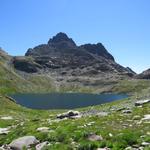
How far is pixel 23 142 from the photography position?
2531cm

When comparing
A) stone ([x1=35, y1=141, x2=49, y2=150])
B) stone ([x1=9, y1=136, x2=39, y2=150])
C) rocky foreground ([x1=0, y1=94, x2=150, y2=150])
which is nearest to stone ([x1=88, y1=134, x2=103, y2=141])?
rocky foreground ([x1=0, y1=94, x2=150, y2=150])

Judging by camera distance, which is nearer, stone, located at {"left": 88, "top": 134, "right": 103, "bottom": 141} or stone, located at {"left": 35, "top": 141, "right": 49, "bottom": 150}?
stone, located at {"left": 88, "top": 134, "right": 103, "bottom": 141}

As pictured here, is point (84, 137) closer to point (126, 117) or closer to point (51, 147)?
point (51, 147)

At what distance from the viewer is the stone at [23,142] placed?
2471 cm

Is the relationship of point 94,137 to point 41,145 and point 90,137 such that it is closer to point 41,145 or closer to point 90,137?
point 90,137

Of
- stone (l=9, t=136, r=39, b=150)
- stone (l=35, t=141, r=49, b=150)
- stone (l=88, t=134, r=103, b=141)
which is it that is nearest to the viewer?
stone (l=88, t=134, r=103, b=141)

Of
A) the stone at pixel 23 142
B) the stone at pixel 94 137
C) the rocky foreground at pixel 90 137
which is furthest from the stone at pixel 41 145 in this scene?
the stone at pixel 94 137

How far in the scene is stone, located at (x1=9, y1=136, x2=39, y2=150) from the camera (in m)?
24.7

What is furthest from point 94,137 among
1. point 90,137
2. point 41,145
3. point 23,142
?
point 23,142

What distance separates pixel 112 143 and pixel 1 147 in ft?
29.7

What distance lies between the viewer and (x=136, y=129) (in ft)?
82.9

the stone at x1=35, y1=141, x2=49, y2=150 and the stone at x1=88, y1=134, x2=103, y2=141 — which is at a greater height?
the stone at x1=88, y1=134, x2=103, y2=141

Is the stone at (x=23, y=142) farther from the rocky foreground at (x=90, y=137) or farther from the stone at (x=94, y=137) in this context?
the stone at (x=94, y=137)

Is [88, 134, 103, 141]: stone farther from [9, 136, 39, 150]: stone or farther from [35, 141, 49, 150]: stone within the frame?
[9, 136, 39, 150]: stone
